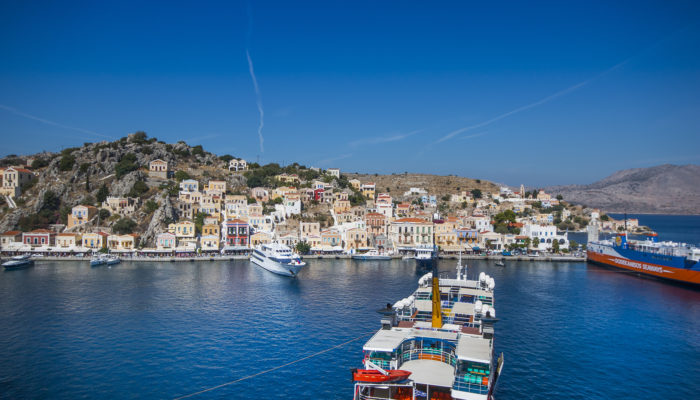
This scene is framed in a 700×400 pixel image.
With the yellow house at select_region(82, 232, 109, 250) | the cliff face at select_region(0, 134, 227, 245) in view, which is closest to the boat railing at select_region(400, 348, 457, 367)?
the cliff face at select_region(0, 134, 227, 245)

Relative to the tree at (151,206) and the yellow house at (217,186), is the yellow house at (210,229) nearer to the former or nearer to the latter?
the tree at (151,206)

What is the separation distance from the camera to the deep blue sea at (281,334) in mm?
20688

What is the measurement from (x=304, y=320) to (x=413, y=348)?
538 inches

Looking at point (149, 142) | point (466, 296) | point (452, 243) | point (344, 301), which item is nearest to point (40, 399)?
point (344, 301)

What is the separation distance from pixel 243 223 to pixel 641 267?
180 feet

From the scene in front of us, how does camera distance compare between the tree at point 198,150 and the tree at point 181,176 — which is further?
the tree at point 198,150

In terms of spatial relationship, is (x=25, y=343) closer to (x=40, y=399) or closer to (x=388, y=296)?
(x=40, y=399)

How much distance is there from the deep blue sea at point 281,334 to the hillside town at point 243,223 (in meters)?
18.1

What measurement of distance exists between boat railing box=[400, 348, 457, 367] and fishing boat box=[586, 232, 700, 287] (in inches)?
1633

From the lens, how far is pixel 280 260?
4919 cm

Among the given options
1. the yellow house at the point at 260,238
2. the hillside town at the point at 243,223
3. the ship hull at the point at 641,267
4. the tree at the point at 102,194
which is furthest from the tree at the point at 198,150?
the ship hull at the point at 641,267

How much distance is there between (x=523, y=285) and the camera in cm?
4434

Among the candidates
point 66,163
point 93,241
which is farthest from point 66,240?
point 66,163

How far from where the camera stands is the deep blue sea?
2069cm
